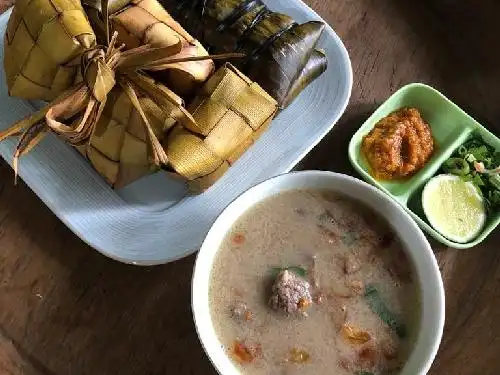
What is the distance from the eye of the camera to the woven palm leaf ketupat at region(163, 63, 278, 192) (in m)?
1.42

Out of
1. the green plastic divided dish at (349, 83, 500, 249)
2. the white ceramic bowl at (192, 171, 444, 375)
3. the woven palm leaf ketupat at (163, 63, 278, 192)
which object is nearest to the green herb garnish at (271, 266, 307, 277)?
the white ceramic bowl at (192, 171, 444, 375)

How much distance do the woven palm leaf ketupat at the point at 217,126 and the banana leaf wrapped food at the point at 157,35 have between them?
35 millimetres

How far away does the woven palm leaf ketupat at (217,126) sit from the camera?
1417mm

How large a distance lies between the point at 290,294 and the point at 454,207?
0.49 metres

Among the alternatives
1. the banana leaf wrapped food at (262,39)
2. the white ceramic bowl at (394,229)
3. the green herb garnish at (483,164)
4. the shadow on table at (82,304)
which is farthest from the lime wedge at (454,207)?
the shadow on table at (82,304)

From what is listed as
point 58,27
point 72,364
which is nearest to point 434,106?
point 58,27

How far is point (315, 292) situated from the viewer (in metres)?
1.34

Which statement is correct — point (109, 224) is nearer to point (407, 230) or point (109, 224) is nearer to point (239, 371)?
point (239, 371)

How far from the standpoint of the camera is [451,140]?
1.68 meters

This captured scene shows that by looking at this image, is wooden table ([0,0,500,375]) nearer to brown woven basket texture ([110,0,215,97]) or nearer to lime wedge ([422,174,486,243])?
lime wedge ([422,174,486,243])

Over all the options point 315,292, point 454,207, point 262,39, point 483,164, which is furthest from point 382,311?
point 262,39

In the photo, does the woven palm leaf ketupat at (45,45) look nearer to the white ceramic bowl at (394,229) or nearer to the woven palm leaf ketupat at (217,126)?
the woven palm leaf ketupat at (217,126)

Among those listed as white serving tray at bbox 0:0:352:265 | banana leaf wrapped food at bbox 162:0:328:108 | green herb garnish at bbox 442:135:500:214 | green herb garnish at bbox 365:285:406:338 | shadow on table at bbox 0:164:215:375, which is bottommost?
shadow on table at bbox 0:164:215:375

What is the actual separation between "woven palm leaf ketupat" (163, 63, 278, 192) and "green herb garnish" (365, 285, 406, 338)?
360 mm
